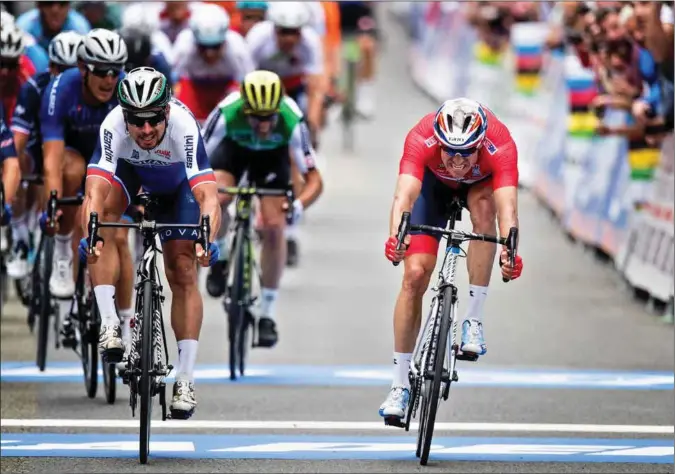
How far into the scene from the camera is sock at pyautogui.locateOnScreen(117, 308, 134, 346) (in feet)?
39.1

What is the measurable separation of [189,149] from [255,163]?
10.5 ft

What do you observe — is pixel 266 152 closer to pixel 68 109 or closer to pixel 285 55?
pixel 68 109

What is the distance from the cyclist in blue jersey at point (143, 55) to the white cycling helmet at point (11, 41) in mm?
1331

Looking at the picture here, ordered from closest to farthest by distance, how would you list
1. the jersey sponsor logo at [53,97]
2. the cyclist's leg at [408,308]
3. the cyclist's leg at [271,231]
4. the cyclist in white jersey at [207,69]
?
the cyclist's leg at [408,308] → the jersey sponsor logo at [53,97] → the cyclist's leg at [271,231] → the cyclist in white jersey at [207,69]

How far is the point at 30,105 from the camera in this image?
43.3 feet

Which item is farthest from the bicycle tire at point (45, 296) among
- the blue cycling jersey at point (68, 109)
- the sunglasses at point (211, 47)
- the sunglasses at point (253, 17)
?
the sunglasses at point (253, 17)

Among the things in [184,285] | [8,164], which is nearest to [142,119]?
[184,285]

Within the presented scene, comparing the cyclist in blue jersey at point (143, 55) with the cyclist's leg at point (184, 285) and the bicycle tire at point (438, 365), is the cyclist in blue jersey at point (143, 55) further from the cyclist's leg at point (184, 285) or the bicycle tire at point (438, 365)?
the bicycle tire at point (438, 365)

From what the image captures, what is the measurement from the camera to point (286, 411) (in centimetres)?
1229

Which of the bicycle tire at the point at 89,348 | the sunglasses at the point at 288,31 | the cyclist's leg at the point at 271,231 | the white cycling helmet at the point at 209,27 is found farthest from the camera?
the sunglasses at the point at 288,31

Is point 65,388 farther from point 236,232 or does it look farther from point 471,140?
point 471,140

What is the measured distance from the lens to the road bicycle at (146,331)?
10.2m

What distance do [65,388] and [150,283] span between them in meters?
2.79

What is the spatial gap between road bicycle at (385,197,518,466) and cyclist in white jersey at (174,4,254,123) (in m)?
6.73
